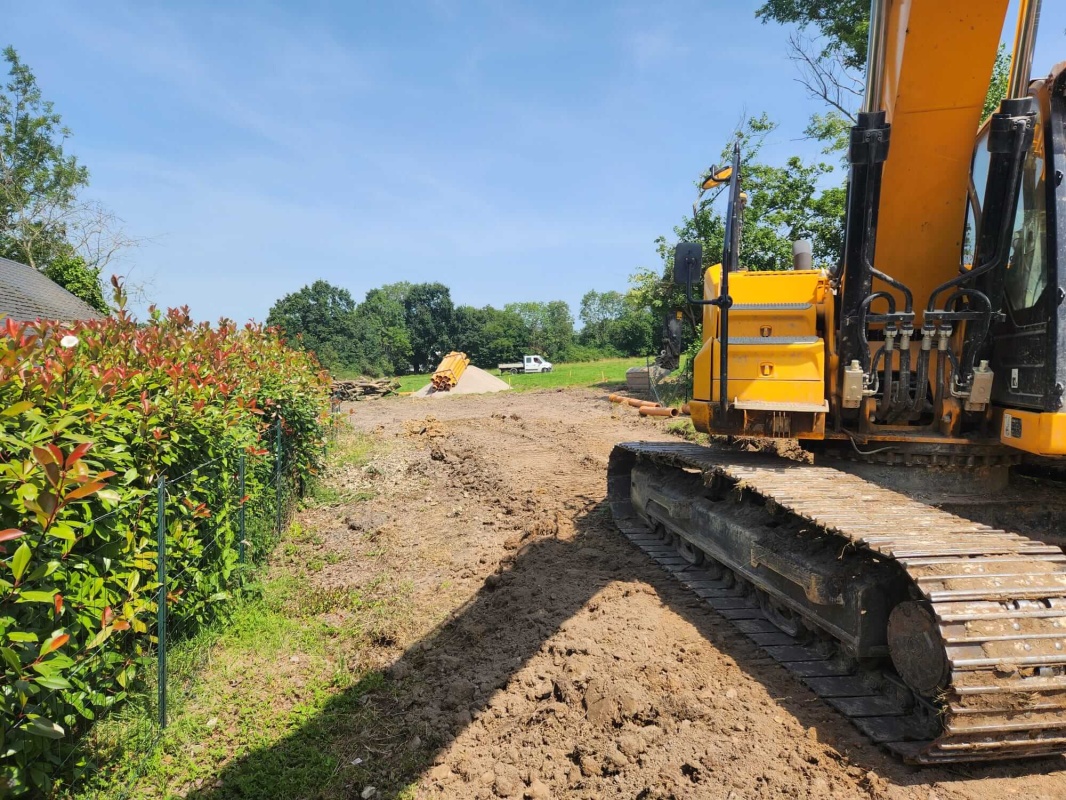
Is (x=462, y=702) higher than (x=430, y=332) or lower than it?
lower

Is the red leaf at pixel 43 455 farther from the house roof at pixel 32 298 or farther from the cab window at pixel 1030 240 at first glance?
the house roof at pixel 32 298

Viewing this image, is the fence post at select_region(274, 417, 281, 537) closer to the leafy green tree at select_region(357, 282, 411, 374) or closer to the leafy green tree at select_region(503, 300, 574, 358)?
the leafy green tree at select_region(357, 282, 411, 374)

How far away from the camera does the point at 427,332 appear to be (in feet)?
231

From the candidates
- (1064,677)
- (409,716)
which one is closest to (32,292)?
(409,716)

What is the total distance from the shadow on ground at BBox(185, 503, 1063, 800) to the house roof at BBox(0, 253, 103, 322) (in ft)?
44.9

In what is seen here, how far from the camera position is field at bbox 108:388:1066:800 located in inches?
111

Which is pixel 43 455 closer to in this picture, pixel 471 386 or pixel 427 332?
pixel 471 386

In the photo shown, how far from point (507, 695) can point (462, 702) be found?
259 mm

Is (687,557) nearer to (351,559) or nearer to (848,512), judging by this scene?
(848,512)

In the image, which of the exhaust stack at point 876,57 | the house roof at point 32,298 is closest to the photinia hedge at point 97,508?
the exhaust stack at point 876,57

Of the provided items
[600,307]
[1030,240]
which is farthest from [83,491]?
[600,307]

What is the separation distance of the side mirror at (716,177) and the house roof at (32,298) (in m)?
14.4

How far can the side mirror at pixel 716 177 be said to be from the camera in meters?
4.86

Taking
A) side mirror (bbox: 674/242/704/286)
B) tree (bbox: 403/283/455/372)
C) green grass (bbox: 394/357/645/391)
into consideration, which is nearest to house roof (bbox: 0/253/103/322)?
side mirror (bbox: 674/242/704/286)
